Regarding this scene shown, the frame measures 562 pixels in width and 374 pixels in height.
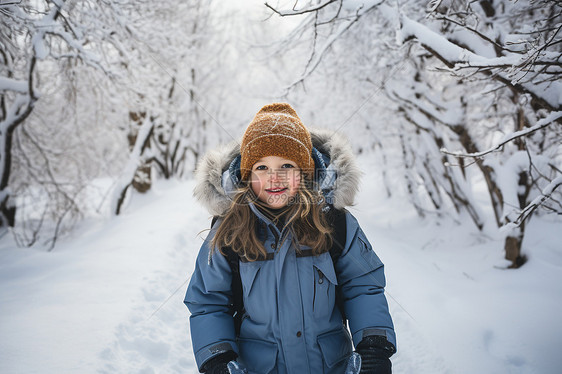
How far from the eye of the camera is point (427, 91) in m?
4.86

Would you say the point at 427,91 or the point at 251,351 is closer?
the point at 251,351

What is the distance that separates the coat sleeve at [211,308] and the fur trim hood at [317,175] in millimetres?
281

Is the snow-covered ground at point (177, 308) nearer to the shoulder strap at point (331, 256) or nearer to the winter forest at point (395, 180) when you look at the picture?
the winter forest at point (395, 180)

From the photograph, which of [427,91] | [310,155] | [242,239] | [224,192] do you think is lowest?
[242,239]

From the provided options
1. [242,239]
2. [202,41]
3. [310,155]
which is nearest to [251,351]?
[242,239]

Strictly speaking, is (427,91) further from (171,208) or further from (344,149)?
(171,208)

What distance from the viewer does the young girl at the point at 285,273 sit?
1482 millimetres

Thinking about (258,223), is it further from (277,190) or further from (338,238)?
(338,238)

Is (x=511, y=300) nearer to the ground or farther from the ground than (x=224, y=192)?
nearer to the ground

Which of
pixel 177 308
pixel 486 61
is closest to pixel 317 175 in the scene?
pixel 486 61

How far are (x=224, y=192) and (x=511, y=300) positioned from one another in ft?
11.2

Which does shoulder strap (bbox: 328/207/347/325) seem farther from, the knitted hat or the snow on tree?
the snow on tree

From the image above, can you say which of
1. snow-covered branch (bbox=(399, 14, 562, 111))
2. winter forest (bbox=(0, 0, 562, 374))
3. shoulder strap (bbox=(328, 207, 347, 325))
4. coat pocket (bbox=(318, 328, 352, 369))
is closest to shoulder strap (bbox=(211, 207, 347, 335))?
shoulder strap (bbox=(328, 207, 347, 325))

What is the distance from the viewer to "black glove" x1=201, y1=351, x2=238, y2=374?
146 centimetres
